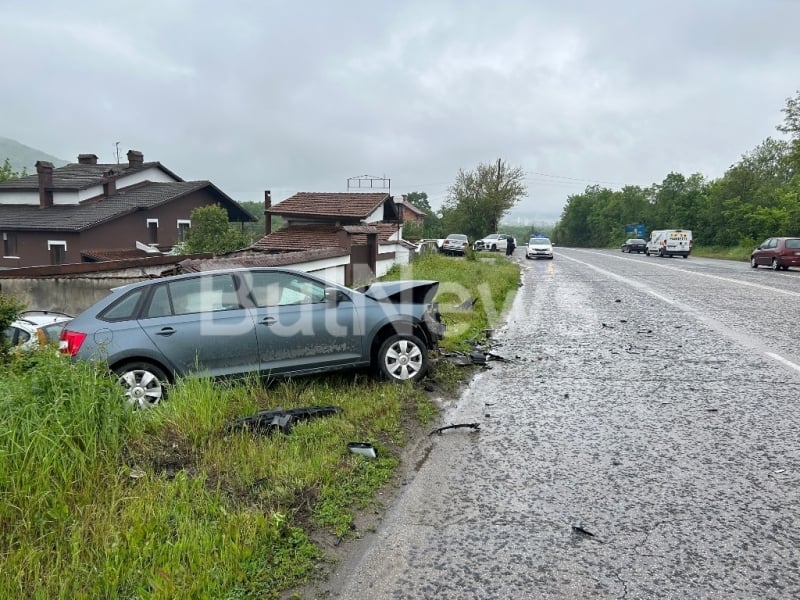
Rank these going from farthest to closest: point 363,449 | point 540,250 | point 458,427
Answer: point 540,250 → point 458,427 → point 363,449

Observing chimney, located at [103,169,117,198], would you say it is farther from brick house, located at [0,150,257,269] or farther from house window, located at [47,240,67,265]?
house window, located at [47,240,67,265]

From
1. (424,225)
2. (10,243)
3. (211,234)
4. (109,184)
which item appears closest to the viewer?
(211,234)

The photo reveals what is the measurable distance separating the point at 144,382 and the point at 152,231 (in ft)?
114

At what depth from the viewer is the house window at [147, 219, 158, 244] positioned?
37.0m

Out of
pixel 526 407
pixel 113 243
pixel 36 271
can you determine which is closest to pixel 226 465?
pixel 526 407

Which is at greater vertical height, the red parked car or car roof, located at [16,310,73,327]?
the red parked car

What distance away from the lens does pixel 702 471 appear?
4336mm

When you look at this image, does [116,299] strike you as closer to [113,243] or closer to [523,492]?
[523,492]

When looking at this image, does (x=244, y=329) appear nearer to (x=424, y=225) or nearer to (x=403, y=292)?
(x=403, y=292)

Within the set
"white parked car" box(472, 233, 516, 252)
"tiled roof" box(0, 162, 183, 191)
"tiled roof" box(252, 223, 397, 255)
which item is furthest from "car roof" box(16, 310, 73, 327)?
"white parked car" box(472, 233, 516, 252)

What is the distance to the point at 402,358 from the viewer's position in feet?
22.3

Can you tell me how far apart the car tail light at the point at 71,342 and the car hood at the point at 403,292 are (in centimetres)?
311

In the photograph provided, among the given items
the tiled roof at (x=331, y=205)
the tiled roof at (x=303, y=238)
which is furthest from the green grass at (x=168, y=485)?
the tiled roof at (x=331, y=205)

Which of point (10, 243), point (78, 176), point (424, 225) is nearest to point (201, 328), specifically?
point (10, 243)
